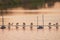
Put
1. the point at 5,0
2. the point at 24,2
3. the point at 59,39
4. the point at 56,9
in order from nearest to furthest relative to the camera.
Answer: the point at 59,39, the point at 5,0, the point at 24,2, the point at 56,9

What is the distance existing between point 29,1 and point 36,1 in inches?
13.6

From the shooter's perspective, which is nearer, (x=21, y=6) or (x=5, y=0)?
(x=5, y=0)

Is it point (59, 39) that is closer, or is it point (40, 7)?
point (59, 39)

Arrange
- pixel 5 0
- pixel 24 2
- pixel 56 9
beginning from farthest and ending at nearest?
pixel 56 9 → pixel 24 2 → pixel 5 0

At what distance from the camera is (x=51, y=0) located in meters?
9.27

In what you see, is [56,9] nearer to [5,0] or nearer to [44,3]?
[44,3]

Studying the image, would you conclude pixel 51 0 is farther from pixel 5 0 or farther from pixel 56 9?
pixel 5 0

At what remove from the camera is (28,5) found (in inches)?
376

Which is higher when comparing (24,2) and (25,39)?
(24,2)

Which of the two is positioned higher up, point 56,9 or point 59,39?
point 56,9

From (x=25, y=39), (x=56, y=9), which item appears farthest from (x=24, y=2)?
(x=25, y=39)

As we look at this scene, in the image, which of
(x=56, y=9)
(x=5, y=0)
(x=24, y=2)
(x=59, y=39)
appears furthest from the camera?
(x=56, y=9)

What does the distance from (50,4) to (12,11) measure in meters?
2.15

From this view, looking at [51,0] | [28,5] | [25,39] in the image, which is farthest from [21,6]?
Answer: [25,39]
